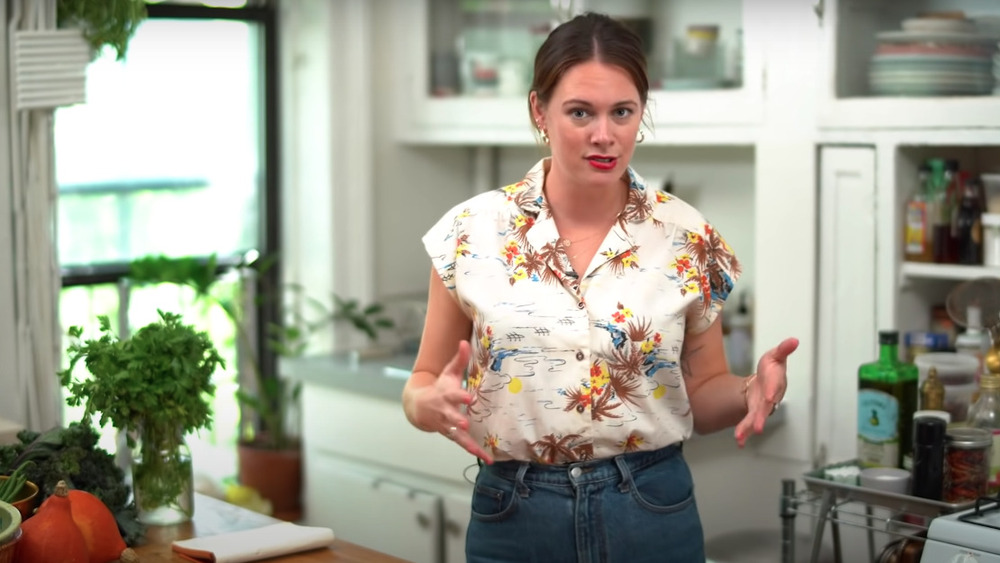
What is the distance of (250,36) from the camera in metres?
3.79

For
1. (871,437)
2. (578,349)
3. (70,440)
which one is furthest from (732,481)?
(70,440)

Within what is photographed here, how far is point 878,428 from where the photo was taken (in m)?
2.38

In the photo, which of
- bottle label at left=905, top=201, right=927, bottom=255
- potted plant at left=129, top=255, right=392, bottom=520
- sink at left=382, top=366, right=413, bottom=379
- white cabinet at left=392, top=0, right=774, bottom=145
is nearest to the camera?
bottle label at left=905, top=201, right=927, bottom=255

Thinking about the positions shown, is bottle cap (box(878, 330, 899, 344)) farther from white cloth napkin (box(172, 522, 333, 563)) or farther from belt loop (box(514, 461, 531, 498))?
white cloth napkin (box(172, 522, 333, 563))

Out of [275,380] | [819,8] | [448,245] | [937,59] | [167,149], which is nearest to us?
[448,245]

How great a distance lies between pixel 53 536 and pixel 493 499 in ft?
1.96

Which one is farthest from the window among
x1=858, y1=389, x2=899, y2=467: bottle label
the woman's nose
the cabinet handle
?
the woman's nose

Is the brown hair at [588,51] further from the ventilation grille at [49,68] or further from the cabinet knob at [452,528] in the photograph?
the cabinet knob at [452,528]

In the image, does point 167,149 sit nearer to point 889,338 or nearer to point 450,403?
point 889,338

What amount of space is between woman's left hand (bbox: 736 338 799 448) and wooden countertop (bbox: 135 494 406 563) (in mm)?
549

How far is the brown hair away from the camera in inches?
69.8

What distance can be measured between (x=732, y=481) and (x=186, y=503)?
4.54ft

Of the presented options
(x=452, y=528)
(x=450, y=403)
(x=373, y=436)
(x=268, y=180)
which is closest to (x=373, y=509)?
(x=373, y=436)

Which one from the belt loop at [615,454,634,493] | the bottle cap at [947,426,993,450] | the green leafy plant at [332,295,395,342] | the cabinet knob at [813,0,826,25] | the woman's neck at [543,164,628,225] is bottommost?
the bottle cap at [947,426,993,450]
